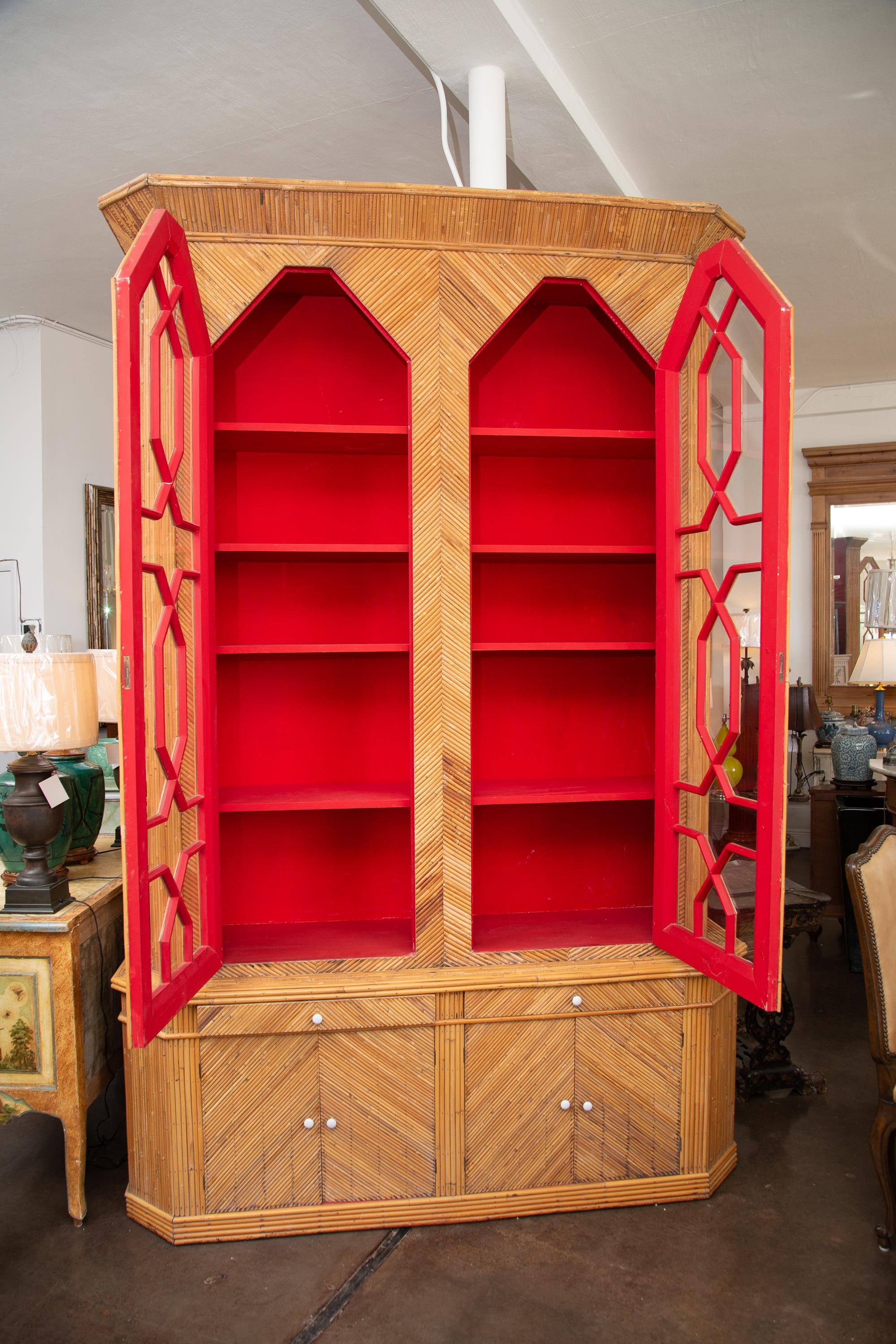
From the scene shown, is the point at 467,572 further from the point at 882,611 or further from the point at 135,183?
the point at 882,611

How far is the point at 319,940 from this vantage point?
8.32 feet

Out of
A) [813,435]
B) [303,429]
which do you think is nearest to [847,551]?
[813,435]

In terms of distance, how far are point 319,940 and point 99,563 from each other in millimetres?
4011

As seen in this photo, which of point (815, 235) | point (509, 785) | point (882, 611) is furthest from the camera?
point (882, 611)

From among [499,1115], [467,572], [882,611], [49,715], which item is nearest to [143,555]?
[49,715]

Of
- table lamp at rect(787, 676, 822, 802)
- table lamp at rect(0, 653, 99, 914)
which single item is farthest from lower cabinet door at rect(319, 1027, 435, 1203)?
table lamp at rect(787, 676, 822, 802)

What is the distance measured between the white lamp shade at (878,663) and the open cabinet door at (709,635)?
1.90 metres

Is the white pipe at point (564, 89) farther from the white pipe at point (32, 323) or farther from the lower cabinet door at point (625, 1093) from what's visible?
the white pipe at point (32, 323)

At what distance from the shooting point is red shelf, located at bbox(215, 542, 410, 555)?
93.3 inches

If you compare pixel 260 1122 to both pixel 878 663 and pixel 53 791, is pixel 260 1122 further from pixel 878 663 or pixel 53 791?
pixel 878 663

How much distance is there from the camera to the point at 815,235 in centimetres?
421

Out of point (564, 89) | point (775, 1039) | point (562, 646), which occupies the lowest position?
point (775, 1039)

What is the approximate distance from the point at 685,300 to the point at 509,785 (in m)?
1.45

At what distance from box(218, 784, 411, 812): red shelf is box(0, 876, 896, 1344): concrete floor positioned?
113cm
